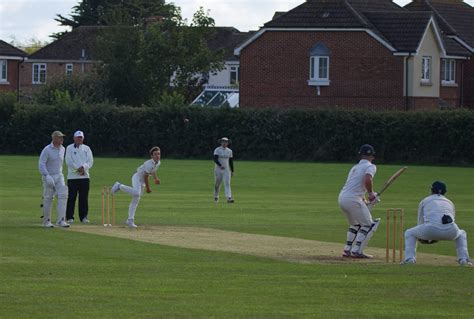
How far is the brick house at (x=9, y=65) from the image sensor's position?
88.1 meters

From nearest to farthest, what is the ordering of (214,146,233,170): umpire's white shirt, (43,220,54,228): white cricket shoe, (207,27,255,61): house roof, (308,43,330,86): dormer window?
(43,220,54,228): white cricket shoe → (214,146,233,170): umpire's white shirt → (308,43,330,86): dormer window → (207,27,255,61): house roof

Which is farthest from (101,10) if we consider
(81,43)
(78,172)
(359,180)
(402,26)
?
(359,180)

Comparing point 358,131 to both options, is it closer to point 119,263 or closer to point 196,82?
point 196,82

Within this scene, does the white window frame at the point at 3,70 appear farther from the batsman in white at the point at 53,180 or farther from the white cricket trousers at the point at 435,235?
the white cricket trousers at the point at 435,235

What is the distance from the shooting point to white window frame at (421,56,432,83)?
72.0 m

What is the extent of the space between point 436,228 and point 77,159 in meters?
10.7

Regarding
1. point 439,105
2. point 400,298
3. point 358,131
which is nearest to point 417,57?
point 439,105

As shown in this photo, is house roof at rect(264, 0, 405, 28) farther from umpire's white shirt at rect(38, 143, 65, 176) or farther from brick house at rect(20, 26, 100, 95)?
umpire's white shirt at rect(38, 143, 65, 176)

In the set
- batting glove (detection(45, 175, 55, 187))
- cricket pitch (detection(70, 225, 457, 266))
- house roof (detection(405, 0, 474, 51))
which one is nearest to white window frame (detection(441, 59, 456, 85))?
house roof (detection(405, 0, 474, 51))

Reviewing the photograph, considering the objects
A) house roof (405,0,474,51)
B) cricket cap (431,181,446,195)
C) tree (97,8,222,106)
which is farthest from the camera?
tree (97,8,222,106)

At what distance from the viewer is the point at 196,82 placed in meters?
89.9

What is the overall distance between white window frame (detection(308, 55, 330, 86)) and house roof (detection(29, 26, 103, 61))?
1591 inches

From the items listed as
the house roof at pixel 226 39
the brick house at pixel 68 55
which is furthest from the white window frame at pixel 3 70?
the house roof at pixel 226 39

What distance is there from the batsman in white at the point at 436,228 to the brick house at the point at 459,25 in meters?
56.9
